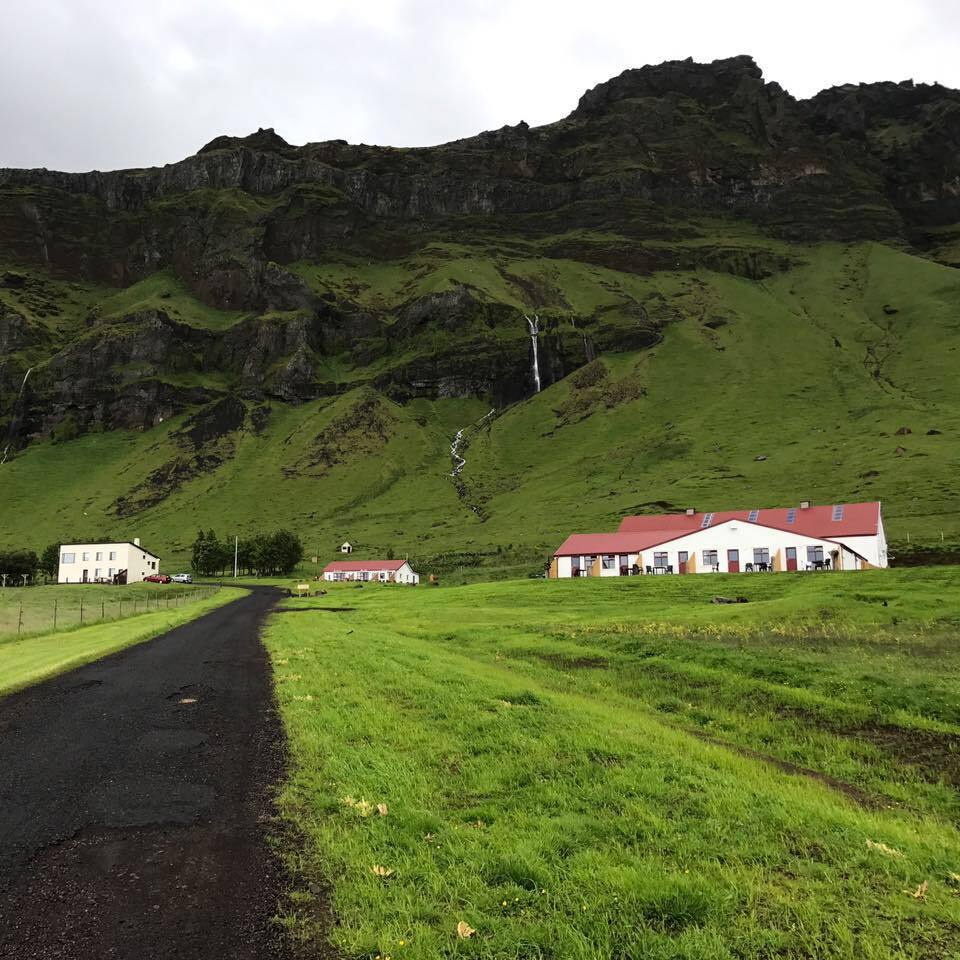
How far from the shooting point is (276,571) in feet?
459

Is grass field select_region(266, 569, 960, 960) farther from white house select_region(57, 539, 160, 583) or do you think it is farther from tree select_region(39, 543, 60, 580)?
tree select_region(39, 543, 60, 580)

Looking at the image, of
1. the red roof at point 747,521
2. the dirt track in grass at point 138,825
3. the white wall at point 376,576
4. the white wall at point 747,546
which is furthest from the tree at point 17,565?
the dirt track in grass at point 138,825

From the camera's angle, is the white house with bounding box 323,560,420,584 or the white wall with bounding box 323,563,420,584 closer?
the white wall with bounding box 323,563,420,584

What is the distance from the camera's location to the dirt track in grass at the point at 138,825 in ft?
20.8

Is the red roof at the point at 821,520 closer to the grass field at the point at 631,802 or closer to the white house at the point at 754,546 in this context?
the white house at the point at 754,546

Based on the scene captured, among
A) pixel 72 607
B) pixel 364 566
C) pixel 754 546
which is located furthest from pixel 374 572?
pixel 754 546

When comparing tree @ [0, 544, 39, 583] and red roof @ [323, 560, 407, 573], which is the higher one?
tree @ [0, 544, 39, 583]

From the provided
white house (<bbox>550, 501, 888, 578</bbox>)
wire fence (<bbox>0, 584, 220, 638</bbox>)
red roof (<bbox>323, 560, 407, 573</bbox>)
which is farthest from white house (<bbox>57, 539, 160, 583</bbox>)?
white house (<bbox>550, 501, 888, 578</bbox>)

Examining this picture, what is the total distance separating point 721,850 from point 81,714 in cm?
1530

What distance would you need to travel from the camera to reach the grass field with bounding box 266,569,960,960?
20.6 feet

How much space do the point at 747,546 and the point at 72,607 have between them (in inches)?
2867

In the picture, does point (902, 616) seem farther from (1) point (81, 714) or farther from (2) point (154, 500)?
(2) point (154, 500)

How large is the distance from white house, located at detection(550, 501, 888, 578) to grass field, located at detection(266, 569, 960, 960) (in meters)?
52.5

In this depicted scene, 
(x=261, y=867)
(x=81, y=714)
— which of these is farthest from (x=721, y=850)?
(x=81, y=714)
